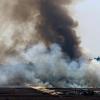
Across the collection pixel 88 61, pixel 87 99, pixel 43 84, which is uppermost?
pixel 88 61

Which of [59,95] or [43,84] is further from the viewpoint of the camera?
[43,84]

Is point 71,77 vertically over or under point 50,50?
under

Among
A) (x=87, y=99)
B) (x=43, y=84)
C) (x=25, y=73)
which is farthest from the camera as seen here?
(x=25, y=73)

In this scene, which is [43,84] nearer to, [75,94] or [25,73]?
[25,73]

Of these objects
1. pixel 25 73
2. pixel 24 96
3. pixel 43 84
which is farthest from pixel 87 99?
pixel 25 73

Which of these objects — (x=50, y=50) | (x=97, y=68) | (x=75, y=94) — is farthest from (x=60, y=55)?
(x=75, y=94)

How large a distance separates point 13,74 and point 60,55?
16498 millimetres

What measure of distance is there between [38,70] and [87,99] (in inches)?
2089

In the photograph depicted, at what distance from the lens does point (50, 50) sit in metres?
147

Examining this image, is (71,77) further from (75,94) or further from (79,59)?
(75,94)

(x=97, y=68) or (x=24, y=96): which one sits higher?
(x=97, y=68)

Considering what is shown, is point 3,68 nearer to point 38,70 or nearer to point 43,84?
point 38,70

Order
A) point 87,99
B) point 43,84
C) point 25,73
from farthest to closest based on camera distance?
point 25,73 → point 43,84 → point 87,99

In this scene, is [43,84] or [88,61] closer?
[43,84]
